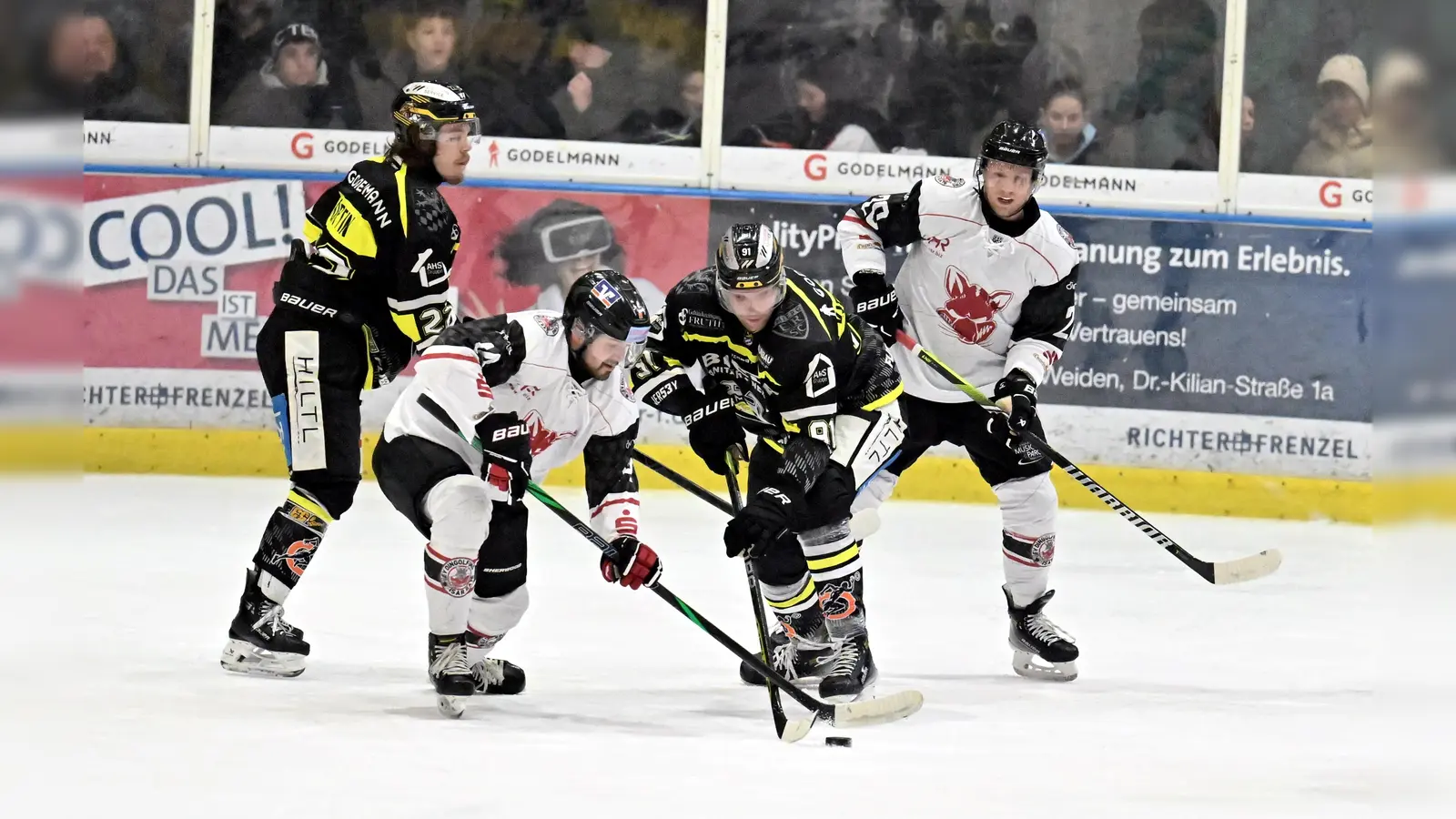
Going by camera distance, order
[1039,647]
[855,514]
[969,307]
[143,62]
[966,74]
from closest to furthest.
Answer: [855,514]
[1039,647]
[969,307]
[143,62]
[966,74]

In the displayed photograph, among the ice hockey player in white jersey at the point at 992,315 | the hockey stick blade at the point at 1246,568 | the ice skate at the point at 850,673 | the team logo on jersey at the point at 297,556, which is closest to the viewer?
the ice skate at the point at 850,673

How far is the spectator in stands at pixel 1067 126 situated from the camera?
291 inches

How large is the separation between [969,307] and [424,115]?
1.56 meters

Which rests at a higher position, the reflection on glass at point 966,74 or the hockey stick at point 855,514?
the reflection on glass at point 966,74

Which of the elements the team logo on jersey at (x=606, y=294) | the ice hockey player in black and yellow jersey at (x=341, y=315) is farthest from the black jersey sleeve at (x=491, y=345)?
the ice hockey player in black and yellow jersey at (x=341, y=315)

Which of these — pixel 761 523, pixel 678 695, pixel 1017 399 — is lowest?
pixel 678 695

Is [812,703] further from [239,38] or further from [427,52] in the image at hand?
[239,38]

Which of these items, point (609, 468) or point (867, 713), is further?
point (609, 468)

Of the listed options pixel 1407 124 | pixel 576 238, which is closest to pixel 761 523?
pixel 1407 124

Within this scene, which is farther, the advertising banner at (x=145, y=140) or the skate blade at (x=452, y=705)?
the advertising banner at (x=145, y=140)

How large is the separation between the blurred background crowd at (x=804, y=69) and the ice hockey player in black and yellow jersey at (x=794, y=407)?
353 cm

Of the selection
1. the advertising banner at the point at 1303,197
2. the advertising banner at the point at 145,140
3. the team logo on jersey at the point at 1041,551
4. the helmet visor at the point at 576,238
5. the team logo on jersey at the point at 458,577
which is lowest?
the team logo on jersey at the point at 458,577

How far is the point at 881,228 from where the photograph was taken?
455cm

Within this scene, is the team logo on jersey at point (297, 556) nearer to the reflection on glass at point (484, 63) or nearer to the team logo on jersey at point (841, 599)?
the team logo on jersey at point (841, 599)
